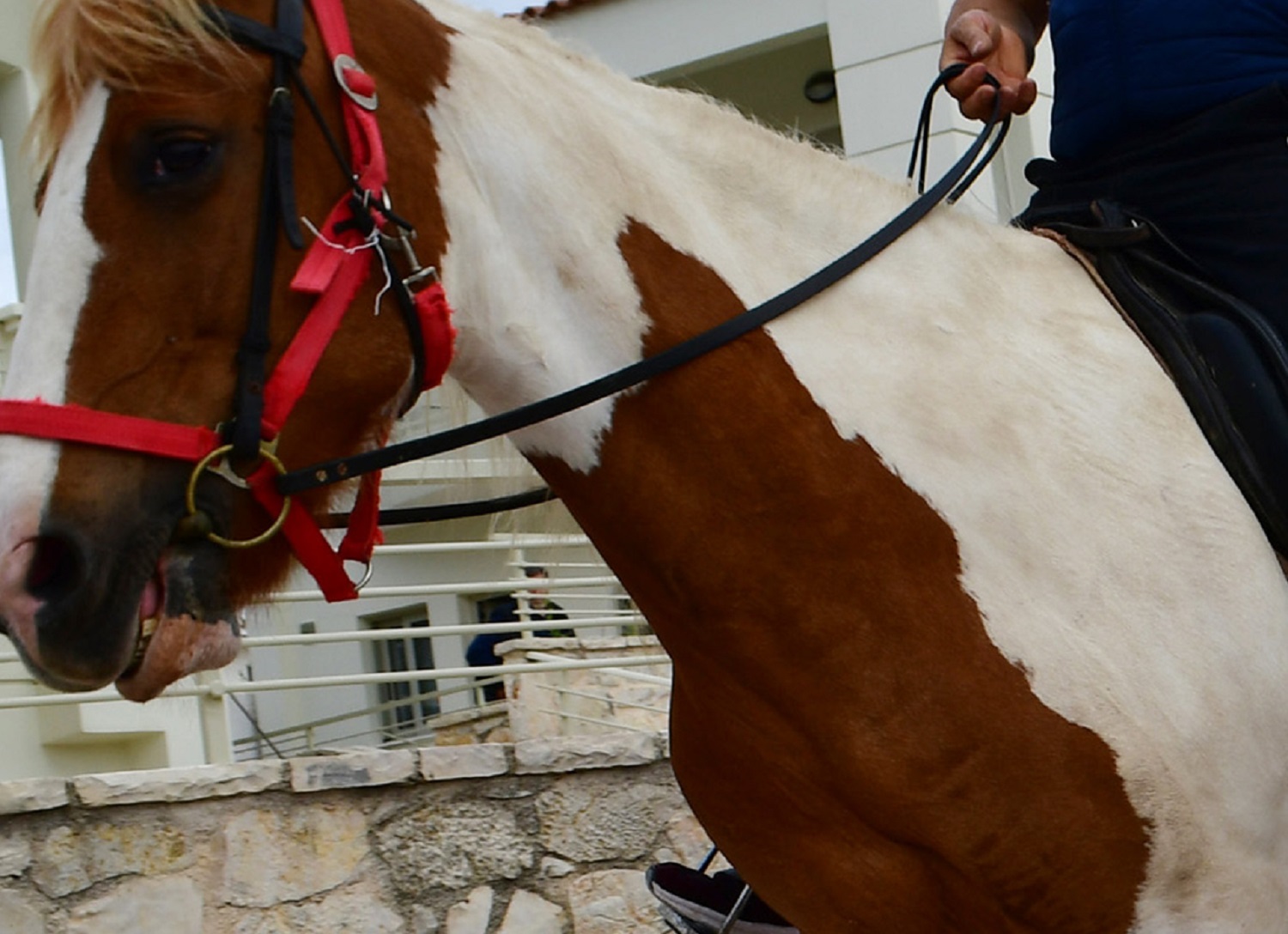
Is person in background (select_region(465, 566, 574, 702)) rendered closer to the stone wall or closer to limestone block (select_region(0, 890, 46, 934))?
the stone wall

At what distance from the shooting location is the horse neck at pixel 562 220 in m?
2.27

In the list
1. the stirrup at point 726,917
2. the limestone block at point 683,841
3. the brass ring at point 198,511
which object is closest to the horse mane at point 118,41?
the brass ring at point 198,511

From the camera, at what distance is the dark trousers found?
252cm

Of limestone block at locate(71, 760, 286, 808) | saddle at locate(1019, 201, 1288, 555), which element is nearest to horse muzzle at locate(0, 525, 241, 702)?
saddle at locate(1019, 201, 1288, 555)

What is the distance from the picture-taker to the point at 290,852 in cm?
441

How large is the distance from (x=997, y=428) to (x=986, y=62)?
98cm

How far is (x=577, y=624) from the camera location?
4.29 meters

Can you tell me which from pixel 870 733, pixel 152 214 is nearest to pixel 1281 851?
pixel 870 733

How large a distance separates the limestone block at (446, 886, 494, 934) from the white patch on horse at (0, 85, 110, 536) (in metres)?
2.91

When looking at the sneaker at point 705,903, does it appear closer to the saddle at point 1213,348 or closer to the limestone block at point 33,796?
the saddle at point 1213,348

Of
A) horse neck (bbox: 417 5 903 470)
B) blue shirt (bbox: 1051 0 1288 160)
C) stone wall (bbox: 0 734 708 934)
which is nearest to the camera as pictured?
horse neck (bbox: 417 5 903 470)

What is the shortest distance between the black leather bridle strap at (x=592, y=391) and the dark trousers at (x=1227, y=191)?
0.51m

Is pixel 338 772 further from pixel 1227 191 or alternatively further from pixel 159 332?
pixel 1227 191

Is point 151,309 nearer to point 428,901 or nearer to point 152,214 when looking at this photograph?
point 152,214
